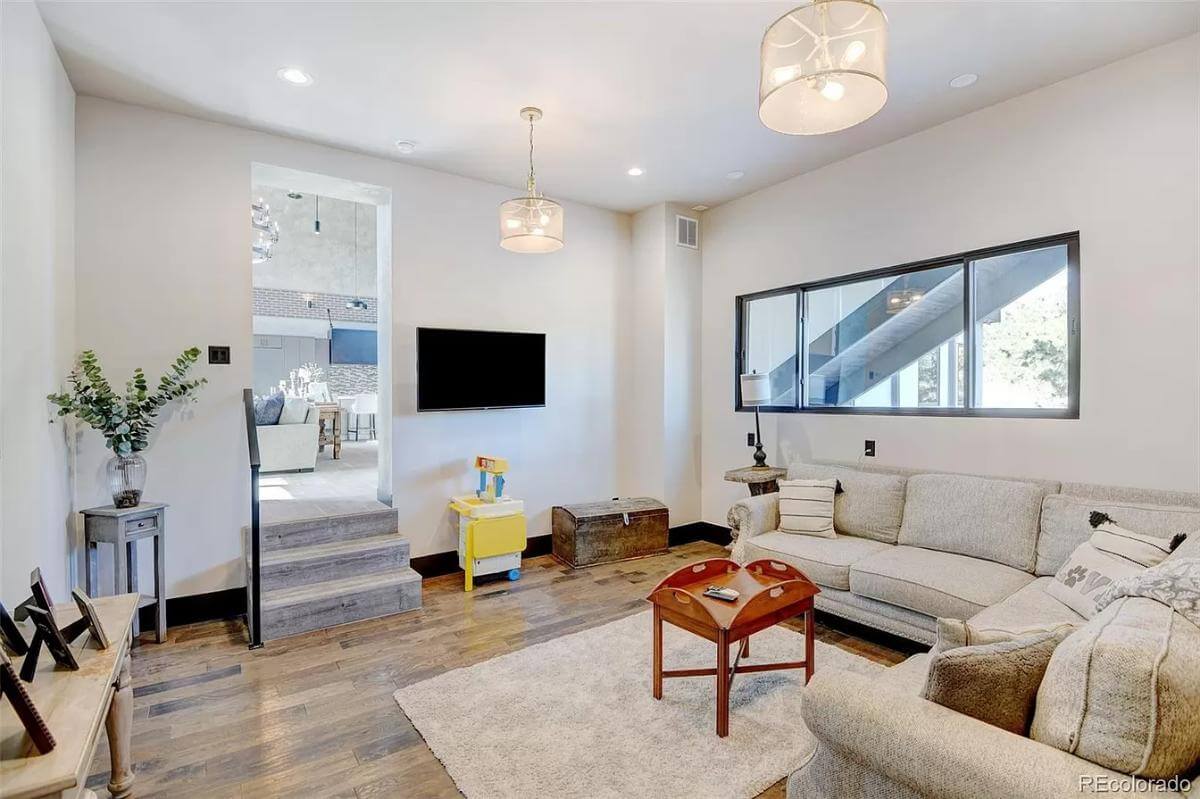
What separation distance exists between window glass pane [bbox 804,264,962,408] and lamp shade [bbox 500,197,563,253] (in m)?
2.32

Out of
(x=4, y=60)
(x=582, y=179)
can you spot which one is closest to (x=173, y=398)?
(x=4, y=60)

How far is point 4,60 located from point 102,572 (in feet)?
8.83

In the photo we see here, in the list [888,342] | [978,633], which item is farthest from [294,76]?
[888,342]

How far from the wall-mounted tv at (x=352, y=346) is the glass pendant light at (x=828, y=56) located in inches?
432

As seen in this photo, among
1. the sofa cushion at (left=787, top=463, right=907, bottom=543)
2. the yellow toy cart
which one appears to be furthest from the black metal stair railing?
the sofa cushion at (left=787, top=463, right=907, bottom=543)

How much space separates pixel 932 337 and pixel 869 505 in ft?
4.26

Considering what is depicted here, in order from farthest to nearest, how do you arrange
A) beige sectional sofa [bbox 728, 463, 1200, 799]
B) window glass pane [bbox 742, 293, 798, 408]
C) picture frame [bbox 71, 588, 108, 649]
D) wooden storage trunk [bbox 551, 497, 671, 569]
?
window glass pane [bbox 742, 293, 798, 408] → wooden storage trunk [bbox 551, 497, 671, 569] → picture frame [bbox 71, 588, 108, 649] → beige sectional sofa [bbox 728, 463, 1200, 799]

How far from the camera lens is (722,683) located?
2.32 meters

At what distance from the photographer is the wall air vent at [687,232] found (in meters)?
5.36

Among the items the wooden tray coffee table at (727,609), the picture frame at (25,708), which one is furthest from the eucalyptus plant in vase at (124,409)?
the wooden tray coffee table at (727,609)

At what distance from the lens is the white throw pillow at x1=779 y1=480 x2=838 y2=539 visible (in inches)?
147

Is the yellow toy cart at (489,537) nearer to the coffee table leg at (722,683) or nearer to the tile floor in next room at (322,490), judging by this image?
the tile floor in next room at (322,490)

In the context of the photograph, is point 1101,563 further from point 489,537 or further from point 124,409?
point 124,409

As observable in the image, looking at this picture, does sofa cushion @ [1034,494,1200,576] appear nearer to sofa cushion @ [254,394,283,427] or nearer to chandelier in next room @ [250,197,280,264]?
chandelier in next room @ [250,197,280,264]
